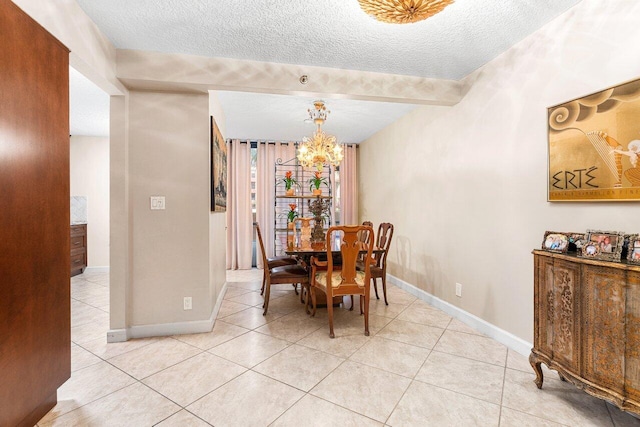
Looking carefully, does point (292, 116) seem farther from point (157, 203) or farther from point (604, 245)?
point (604, 245)

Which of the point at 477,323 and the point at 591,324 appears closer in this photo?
the point at 591,324

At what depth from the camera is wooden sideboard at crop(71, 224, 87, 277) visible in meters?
4.77

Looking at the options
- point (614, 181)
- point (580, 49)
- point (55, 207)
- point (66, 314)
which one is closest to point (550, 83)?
point (580, 49)

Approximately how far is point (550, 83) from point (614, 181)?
2.88 ft

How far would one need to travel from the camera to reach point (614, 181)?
1.66 metres

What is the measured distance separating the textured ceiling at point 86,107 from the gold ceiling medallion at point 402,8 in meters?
2.90

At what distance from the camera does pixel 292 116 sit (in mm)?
4117

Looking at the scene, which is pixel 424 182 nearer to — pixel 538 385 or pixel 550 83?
pixel 550 83

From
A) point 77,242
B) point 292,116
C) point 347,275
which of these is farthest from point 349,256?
point 77,242

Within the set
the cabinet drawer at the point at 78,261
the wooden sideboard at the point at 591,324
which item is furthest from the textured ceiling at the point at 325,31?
the cabinet drawer at the point at 78,261

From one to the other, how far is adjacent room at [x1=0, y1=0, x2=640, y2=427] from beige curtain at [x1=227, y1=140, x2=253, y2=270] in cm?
204

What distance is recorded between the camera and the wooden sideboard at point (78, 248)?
188 inches

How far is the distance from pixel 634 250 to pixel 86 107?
553cm

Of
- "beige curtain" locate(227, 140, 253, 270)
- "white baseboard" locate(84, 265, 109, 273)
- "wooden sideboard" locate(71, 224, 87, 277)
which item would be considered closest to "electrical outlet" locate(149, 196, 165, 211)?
"beige curtain" locate(227, 140, 253, 270)
